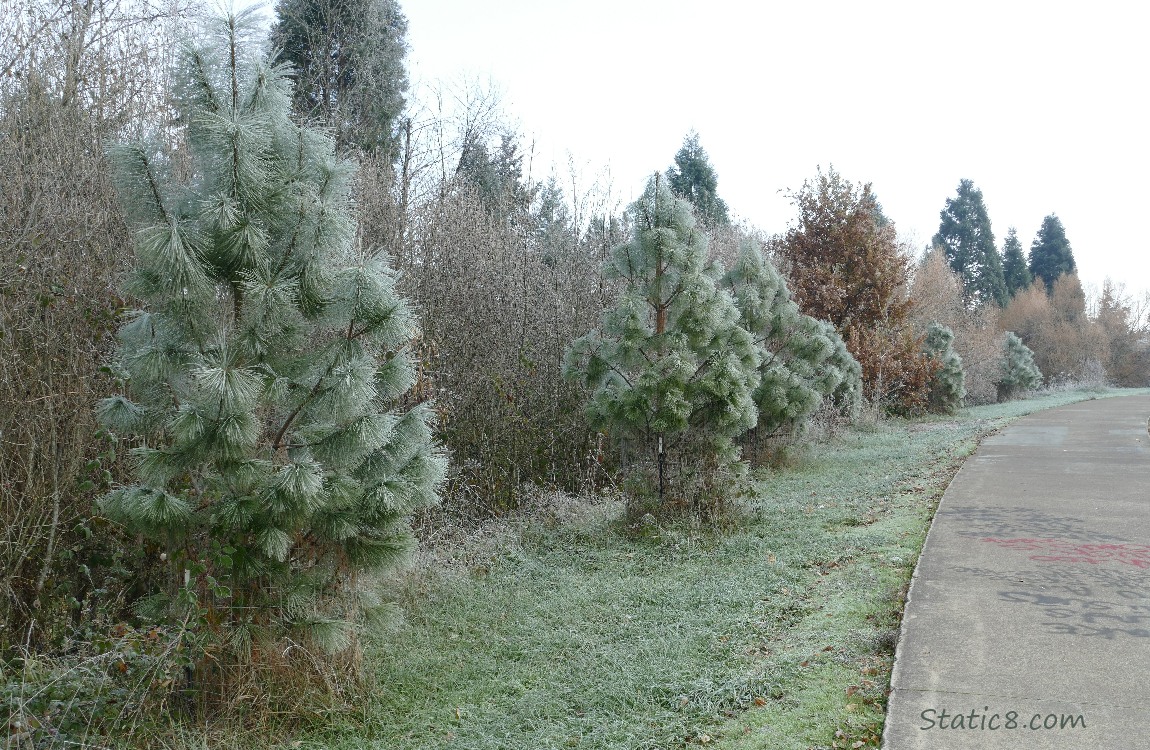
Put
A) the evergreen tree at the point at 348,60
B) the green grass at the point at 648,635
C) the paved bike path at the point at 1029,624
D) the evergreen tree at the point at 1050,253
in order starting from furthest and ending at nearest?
1. the evergreen tree at the point at 1050,253
2. the evergreen tree at the point at 348,60
3. the green grass at the point at 648,635
4. the paved bike path at the point at 1029,624

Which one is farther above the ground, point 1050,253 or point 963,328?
point 1050,253

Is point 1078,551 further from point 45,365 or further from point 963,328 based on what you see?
point 963,328

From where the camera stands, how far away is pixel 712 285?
8055 millimetres

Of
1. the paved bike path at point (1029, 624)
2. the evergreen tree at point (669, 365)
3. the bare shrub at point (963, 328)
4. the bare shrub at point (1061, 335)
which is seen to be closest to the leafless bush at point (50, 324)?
the evergreen tree at point (669, 365)

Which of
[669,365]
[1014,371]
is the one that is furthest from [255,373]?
[1014,371]

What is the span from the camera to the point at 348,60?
1325 cm

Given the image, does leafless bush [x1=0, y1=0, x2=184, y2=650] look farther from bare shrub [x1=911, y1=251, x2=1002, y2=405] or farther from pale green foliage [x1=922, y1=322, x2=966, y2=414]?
bare shrub [x1=911, y1=251, x2=1002, y2=405]

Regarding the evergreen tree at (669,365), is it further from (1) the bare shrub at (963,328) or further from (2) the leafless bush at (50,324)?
(1) the bare shrub at (963,328)

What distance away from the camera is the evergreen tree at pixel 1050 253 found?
52.3 m

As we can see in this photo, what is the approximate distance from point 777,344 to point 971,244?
42.7 meters

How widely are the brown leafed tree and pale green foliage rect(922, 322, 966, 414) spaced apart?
8.04 feet

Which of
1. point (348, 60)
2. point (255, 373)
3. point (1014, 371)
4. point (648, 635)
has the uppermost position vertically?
point (348, 60)

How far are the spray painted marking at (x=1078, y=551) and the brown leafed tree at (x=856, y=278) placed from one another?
1203cm

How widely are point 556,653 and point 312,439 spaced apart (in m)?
1.95
